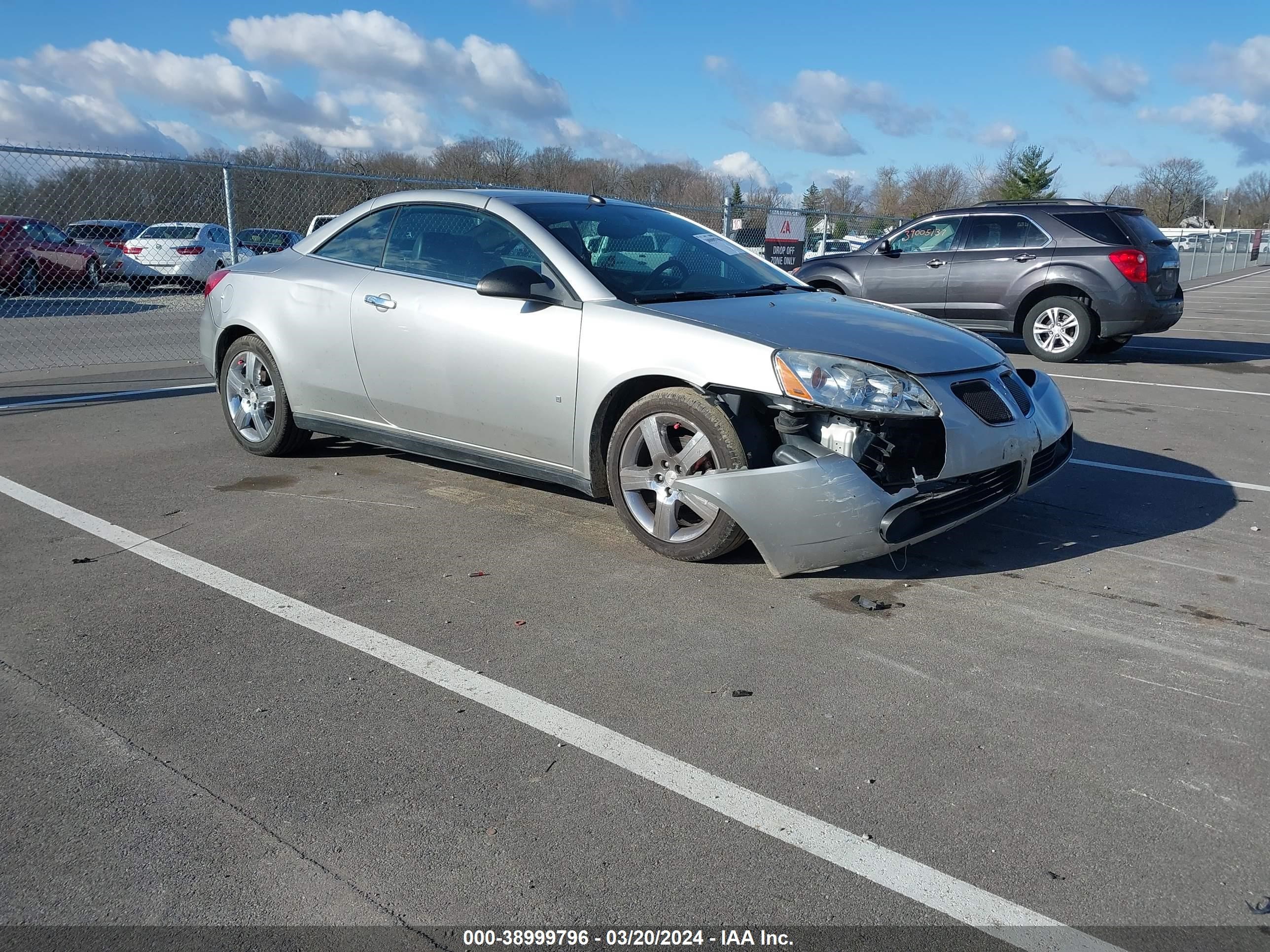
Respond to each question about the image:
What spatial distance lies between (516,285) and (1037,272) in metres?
8.65

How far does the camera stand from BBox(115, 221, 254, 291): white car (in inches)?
592

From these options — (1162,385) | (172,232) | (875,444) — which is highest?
(172,232)

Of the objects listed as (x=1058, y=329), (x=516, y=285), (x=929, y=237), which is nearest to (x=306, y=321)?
(x=516, y=285)

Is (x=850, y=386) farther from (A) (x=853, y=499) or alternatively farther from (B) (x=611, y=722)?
(B) (x=611, y=722)

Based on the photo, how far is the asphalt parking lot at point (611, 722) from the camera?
7.75 ft

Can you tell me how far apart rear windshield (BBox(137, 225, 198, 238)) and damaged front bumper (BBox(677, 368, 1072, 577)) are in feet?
39.9

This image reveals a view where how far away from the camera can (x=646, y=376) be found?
14.8 feet

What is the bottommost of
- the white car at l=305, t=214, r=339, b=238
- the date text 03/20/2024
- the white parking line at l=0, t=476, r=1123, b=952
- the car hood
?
the date text 03/20/2024

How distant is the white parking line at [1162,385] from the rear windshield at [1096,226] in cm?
171

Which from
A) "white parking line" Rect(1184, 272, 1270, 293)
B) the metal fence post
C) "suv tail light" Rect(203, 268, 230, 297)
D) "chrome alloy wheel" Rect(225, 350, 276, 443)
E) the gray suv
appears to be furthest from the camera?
"white parking line" Rect(1184, 272, 1270, 293)

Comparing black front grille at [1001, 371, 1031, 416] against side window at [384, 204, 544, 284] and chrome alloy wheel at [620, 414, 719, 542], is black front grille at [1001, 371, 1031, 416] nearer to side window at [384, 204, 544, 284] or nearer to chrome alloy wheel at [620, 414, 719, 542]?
chrome alloy wheel at [620, 414, 719, 542]

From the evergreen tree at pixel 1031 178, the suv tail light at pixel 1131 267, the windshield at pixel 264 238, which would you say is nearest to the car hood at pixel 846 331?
the suv tail light at pixel 1131 267

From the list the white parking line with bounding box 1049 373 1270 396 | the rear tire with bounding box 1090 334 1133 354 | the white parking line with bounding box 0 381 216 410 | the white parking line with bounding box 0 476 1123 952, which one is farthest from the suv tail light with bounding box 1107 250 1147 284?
the white parking line with bounding box 0 476 1123 952

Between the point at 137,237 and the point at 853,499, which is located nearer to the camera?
the point at 853,499
